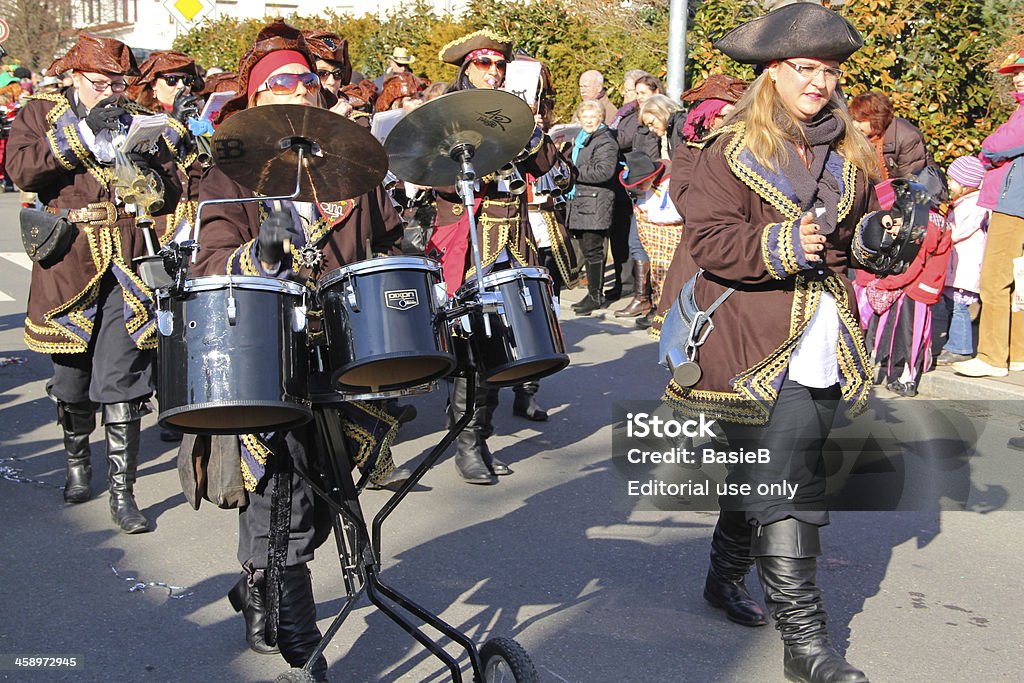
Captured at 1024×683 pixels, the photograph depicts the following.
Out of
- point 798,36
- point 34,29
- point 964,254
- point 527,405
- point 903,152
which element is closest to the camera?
point 798,36

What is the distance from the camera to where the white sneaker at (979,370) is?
8.09m

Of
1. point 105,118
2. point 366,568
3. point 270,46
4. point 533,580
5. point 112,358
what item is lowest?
point 533,580

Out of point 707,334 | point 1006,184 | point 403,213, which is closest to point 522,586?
point 707,334

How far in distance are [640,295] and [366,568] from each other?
7484mm

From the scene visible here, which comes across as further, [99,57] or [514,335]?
[99,57]

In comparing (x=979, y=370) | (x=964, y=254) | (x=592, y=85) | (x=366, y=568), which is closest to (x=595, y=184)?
(x=592, y=85)

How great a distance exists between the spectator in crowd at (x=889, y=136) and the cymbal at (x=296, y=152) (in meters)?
5.33

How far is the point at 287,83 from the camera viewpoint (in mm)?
3584

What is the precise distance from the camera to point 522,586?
4.54 metres

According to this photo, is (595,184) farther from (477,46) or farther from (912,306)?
(477,46)

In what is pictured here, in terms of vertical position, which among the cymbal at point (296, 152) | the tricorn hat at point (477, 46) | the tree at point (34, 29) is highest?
the tree at point (34, 29)

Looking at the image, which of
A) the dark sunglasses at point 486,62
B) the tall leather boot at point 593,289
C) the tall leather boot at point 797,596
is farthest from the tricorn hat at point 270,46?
the tall leather boot at point 593,289

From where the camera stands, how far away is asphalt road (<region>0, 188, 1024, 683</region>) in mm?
3930

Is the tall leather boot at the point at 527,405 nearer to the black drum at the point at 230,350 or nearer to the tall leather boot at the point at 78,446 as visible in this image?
the tall leather boot at the point at 78,446
